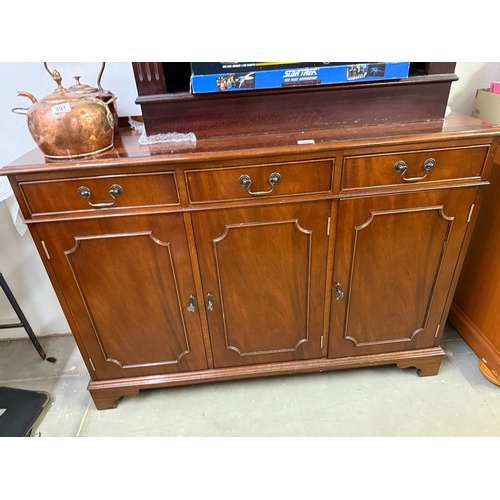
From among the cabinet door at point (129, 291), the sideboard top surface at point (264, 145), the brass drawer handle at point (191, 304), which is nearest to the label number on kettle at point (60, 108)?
the sideboard top surface at point (264, 145)

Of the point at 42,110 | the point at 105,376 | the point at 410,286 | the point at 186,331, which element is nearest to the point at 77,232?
the point at 42,110

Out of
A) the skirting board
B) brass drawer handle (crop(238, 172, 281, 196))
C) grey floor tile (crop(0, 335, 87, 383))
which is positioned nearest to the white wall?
grey floor tile (crop(0, 335, 87, 383))

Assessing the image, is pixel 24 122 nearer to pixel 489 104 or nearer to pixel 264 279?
pixel 264 279

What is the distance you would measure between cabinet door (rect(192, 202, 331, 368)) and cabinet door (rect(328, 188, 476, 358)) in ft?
0.25

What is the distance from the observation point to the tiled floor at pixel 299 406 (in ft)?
4.31

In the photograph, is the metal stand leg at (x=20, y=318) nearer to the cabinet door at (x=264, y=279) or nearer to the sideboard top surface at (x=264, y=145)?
the sideboard top surface at (x=264, y=145)

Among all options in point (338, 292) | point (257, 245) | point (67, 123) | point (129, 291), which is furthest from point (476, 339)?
point (67, 123)

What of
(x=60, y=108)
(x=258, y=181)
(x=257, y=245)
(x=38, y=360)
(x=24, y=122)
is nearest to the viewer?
(x=60, y=108)

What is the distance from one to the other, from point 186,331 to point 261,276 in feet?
1.15

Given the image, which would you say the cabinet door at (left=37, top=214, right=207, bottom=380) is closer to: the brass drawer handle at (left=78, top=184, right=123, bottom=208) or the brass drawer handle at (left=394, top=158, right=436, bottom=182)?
the brass drawer handle at (left=78, top=184, right=123, bottom=208)

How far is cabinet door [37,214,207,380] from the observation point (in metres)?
1.07

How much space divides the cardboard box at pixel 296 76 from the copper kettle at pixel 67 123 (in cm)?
30

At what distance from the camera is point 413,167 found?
1.04 meters

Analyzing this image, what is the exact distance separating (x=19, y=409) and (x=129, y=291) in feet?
2.52
